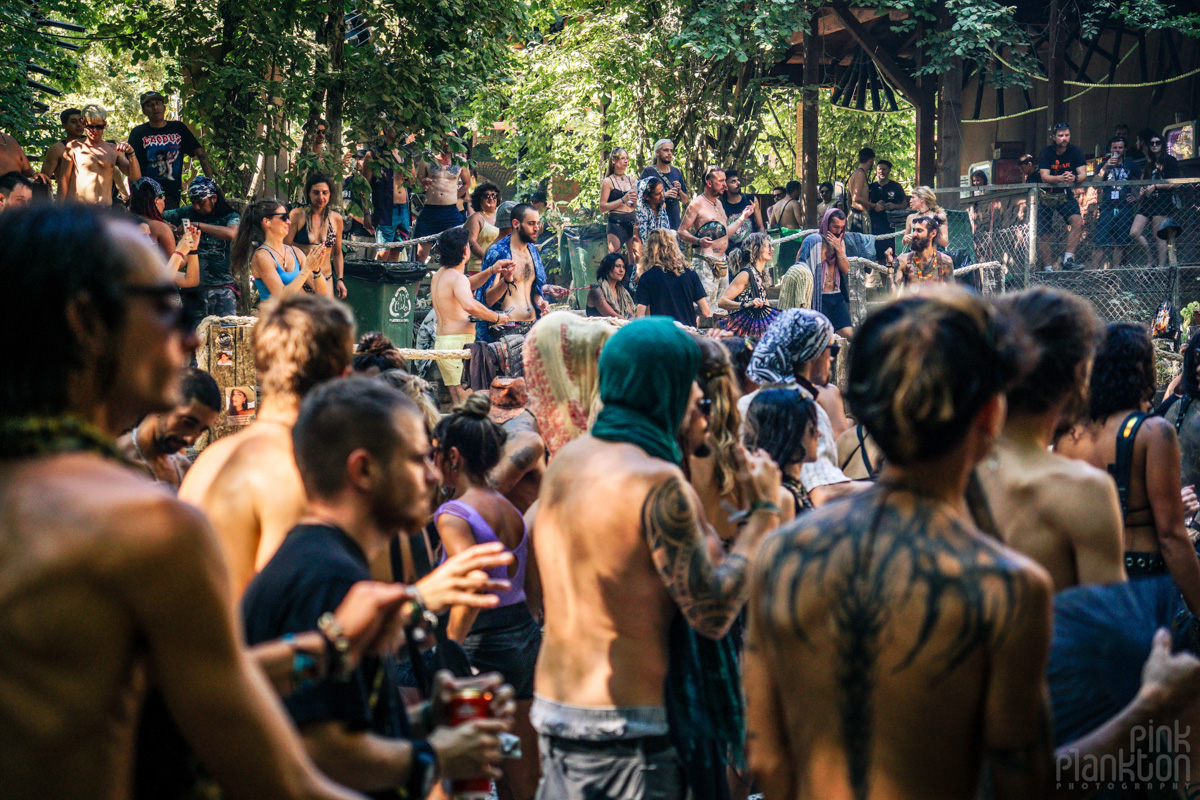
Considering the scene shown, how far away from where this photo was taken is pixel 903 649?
75.8 inches

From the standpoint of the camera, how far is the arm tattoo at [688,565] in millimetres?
2859

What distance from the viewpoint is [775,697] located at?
84.3 inches

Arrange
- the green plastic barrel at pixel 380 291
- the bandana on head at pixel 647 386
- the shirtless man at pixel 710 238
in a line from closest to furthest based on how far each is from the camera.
→ the bandana on head at pixel 647 386 < the green plastic barrel at pixel 380 291 < the shirtless man at pixel 710 238

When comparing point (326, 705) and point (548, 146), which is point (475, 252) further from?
point (326, 705)

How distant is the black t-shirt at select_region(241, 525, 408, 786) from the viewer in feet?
6.83

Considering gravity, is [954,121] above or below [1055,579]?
above

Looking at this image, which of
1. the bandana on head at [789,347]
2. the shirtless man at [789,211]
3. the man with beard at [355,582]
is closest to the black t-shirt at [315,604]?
the man with beard at [355,582]

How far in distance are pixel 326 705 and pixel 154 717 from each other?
54 centimetres

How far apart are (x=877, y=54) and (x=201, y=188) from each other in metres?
13.3

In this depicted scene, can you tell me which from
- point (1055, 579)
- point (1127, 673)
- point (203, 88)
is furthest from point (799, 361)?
point (203, 88)

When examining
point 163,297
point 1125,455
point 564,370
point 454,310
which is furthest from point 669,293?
point 163,297

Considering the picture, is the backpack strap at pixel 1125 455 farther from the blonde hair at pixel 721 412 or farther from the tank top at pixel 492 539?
the tank top at pixel 492 539

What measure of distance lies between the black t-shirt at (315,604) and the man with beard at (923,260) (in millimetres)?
11614

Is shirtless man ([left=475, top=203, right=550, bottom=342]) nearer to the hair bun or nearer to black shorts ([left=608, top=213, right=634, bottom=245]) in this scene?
black shorts ([left=608, top=213, right=634, bottom=245])
